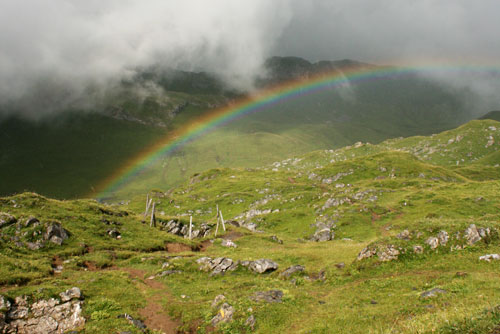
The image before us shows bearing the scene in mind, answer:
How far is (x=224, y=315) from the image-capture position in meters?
19.9

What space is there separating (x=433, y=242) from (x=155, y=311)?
25.8 meters

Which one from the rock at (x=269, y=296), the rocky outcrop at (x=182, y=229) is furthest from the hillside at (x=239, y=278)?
the rocky outcrop at (x=182, y=229)

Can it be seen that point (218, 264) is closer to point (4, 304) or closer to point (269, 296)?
point (269, 296)

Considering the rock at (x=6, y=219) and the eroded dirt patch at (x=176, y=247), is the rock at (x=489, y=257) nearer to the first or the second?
the eroded dirt patch at (x=176, y=247)

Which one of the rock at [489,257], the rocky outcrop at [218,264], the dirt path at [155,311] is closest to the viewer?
the dirt path at [155,311]

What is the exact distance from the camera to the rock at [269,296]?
21.2 meters

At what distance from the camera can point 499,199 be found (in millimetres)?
70250

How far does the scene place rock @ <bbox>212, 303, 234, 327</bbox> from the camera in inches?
771

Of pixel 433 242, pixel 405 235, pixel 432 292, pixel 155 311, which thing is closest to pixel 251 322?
pixel 155 311

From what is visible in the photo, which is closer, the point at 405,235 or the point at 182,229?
the point at 405,235

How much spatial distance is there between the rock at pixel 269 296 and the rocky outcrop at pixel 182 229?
1865 inches

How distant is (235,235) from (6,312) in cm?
4390

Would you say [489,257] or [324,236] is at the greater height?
[489,257]

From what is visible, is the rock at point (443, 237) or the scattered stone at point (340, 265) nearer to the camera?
the rock at point (443, 237)
